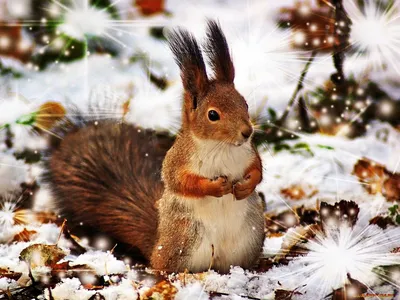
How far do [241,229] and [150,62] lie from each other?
5.38 feet

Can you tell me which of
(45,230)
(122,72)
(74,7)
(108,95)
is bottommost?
(45,230)

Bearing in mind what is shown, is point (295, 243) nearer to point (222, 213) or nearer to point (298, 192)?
point (222, 213)

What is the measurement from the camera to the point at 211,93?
1764 mm

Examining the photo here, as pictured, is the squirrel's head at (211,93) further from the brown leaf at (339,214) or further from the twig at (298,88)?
the twig at (298,88)

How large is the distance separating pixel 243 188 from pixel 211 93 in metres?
0.26

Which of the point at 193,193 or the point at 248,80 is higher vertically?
the point at 248,80

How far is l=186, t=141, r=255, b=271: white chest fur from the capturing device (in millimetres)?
1738

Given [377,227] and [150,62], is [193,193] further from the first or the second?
[150,62]

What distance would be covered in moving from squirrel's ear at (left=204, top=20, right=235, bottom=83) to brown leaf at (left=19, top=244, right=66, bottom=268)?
25.2 inches

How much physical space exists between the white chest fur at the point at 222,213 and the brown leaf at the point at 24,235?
664 millimetres

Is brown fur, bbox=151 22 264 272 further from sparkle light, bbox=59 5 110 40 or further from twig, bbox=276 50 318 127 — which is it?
sparkle light, bbox=59 5 110 40

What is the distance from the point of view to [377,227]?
2145 millimetres

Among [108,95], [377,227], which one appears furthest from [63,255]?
[377,227]

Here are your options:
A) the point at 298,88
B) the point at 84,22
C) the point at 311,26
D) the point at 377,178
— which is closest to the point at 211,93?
the point at 377,178
